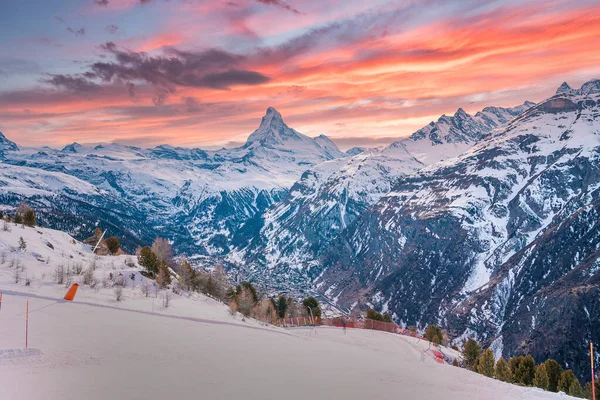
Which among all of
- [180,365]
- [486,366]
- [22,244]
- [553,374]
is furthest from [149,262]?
[553,374]

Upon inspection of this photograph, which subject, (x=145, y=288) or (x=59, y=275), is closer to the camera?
(x=59, y=275)

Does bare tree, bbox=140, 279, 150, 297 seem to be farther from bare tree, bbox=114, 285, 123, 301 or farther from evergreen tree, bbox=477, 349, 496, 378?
evergreen tree, bbox=477, 349, 496, 378

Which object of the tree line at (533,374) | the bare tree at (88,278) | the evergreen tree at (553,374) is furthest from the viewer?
the evergreen tree at (553,374)

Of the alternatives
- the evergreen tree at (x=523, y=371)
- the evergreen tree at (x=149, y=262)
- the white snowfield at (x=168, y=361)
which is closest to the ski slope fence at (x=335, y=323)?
the evergreen tree at (x=523, y=371)

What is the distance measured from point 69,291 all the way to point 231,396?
22933mm

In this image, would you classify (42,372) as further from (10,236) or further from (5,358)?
(10,236)

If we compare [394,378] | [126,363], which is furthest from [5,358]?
[394,378]

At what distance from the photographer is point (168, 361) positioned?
2817 cm

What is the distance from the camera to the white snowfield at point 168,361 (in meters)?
23.8

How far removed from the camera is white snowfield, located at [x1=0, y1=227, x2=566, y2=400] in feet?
77.9

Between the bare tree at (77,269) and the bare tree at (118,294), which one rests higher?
the bare tree at (77,269)

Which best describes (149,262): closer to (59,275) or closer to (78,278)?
(78,278)

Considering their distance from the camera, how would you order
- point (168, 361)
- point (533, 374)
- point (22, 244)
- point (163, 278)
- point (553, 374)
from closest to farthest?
point (168, 361)
point (22, 244)
point (163, 278)
point (533, 374)
point (553, 374)

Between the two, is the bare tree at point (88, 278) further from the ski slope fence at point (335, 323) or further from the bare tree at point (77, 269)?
the ski slope fence at point (335, 323)
